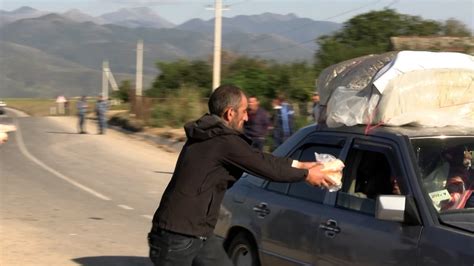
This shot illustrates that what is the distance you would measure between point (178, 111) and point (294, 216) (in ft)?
85.8

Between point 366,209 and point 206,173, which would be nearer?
point 206,173

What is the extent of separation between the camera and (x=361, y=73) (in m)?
5.84

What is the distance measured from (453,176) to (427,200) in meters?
0.56

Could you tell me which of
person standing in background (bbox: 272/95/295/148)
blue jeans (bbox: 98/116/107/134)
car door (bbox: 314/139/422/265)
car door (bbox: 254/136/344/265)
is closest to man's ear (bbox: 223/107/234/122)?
car door (bbox: 314/139/422/265)

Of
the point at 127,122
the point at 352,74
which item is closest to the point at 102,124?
the point at 127,122

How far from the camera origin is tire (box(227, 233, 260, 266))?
6.45 meters

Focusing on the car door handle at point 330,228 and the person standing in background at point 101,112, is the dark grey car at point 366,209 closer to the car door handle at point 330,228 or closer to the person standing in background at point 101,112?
the car door handle at point 330,228

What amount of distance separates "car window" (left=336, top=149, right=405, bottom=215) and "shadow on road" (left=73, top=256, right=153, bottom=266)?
138 inches

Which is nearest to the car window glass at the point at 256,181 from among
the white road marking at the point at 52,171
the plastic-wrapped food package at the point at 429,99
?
the plastic-wrapped food package at the point at 429,99

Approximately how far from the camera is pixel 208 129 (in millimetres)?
4520

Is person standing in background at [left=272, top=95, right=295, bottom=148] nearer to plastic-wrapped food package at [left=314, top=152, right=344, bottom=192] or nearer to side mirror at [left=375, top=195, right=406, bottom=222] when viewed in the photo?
side mirror at [left=375, top=195, right=406, bottom=222]

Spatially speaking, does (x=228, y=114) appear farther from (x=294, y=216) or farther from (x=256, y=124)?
(x=256, y=124)

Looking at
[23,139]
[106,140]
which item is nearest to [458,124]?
[106,140]

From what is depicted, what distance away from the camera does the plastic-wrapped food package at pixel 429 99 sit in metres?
5.34
